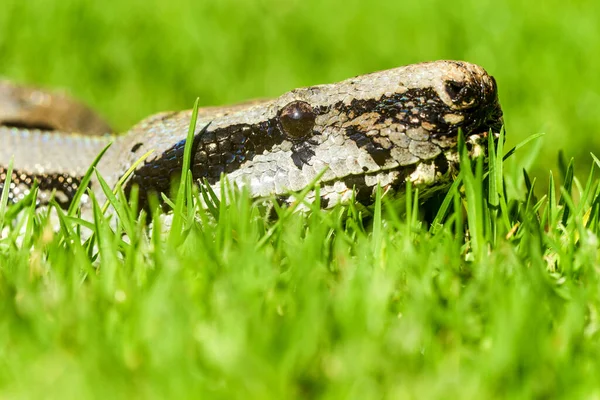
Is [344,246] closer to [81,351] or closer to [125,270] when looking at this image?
[125,270]

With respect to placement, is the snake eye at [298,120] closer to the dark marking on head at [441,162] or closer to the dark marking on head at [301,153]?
the dark marking on head at [301,153]

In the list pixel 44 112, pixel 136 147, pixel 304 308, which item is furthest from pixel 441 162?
pixel 44 112

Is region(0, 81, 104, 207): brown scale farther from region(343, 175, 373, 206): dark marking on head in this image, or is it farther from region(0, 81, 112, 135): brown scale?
region(343, 175, 373, 206): dark marking on head

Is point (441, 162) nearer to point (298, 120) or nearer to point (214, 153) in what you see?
point (298, 120)

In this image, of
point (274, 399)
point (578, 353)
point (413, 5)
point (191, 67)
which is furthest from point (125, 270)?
point (413, 5)

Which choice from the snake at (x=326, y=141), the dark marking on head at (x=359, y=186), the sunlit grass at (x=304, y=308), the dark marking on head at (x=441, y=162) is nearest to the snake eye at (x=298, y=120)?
the snake at (x=326, y=141)

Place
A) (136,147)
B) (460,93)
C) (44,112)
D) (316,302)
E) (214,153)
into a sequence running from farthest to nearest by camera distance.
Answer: (44,112), (136,147), (214,153), (460,93), (316,302)
